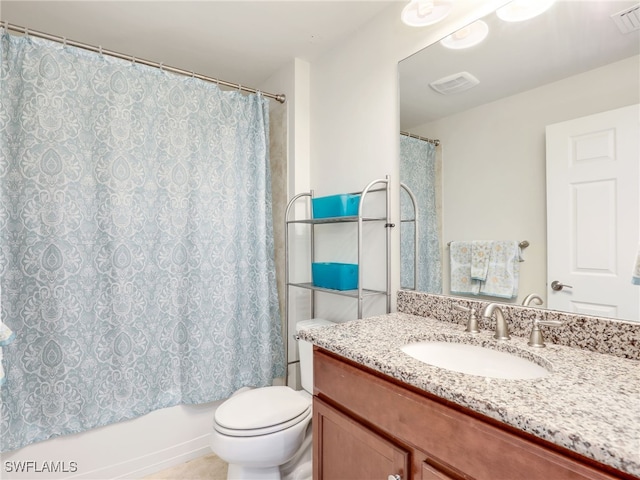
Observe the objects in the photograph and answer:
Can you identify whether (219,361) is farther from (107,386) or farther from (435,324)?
(435,324)

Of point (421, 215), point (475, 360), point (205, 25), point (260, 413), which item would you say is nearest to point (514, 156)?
point (421, 215)

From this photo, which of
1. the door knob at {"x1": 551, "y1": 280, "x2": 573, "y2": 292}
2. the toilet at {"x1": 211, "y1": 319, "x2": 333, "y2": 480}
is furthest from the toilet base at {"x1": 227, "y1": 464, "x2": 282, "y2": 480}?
the door knob at {"x1": 551, "y1": 280, "x2": 573, "y2": 292}

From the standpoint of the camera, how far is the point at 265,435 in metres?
1.39

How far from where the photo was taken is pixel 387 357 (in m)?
0.95

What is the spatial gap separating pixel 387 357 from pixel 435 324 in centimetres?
48

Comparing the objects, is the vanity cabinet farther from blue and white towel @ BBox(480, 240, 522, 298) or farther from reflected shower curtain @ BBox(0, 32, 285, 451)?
reflected shower curtain @ BBox(0, 32, 285, 451)

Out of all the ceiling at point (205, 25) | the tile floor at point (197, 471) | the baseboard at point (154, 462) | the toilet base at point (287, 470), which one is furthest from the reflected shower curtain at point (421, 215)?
the baseboard at point (154, 462)

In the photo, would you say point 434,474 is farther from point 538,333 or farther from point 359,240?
point 359,240

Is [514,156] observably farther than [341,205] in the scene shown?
No

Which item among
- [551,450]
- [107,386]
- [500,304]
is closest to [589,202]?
[500,304]

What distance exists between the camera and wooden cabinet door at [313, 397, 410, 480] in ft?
2.88

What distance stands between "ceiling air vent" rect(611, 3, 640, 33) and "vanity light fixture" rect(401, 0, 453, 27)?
57cm

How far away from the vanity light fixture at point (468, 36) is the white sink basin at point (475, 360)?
1181 mm

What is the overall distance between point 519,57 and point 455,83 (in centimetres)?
26
